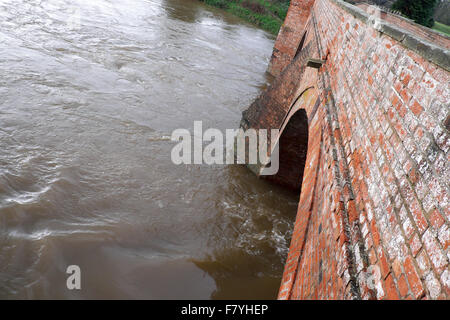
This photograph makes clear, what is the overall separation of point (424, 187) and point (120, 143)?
676 cm

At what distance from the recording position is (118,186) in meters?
6.06

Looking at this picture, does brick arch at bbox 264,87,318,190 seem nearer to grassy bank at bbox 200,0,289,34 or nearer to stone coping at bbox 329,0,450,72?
stone coping at bbox 329,0,450,72

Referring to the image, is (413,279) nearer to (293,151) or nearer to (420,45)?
(420,45)

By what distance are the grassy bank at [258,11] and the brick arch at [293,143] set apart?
19.3 metres

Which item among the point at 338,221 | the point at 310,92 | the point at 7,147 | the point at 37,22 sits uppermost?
the point at 310,92

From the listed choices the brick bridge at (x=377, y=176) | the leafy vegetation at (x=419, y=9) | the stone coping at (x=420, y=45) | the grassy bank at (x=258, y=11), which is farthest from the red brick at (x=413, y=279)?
the grassy bank at (x=258, y=11)

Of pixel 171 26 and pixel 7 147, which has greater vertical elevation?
pixel 171 26

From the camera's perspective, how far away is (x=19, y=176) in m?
5.62

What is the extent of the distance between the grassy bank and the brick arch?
761 inches

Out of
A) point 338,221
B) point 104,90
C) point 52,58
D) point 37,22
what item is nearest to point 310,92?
point 338,221

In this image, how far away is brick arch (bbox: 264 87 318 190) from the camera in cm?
550

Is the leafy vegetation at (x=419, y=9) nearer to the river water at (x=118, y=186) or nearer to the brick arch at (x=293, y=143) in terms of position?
the river water at (x=118, y=186)

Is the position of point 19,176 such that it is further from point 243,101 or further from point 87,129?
point 243,101

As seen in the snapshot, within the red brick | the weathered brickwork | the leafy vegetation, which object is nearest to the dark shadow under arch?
the red brick
